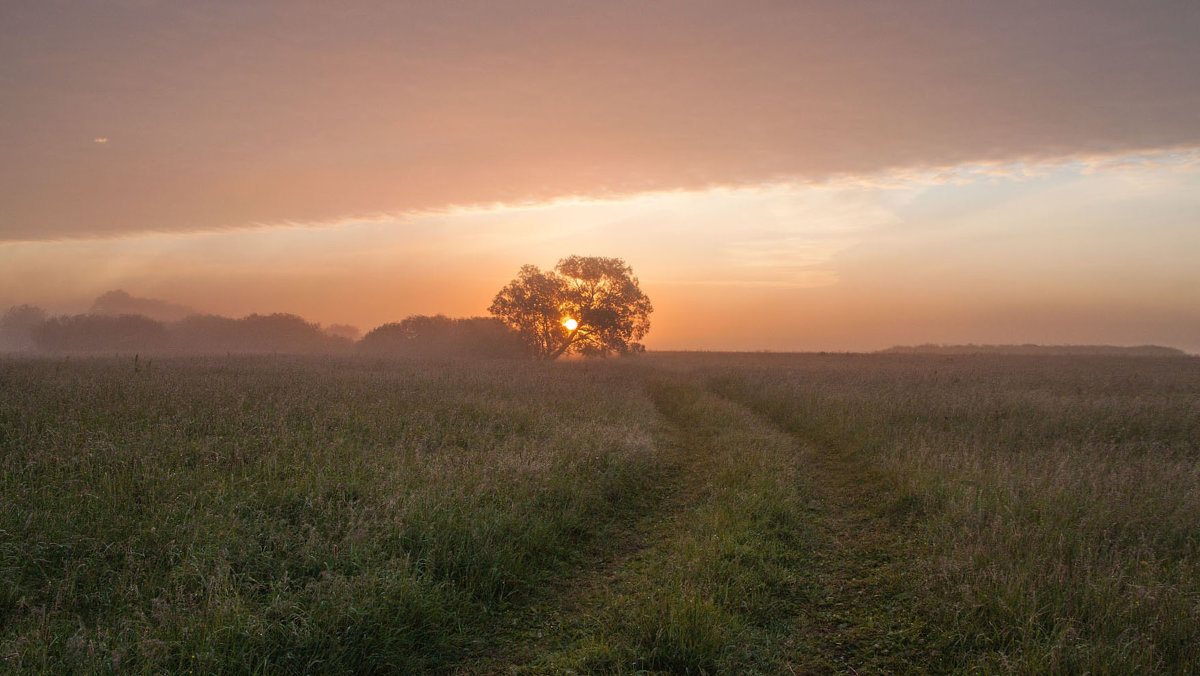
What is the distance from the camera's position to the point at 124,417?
31.2ft

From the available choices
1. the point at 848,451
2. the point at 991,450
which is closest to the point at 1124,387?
the point at 991,450

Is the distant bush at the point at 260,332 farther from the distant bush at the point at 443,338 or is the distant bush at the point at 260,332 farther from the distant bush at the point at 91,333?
the distant bush at the point at 443,338

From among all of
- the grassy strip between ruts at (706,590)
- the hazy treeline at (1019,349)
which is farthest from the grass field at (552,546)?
the hazy treeline at (1019,349)

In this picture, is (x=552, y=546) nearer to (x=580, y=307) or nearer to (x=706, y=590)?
(x=706, y=590)

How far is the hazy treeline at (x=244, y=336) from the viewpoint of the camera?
168 feet

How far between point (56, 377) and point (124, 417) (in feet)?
22.1

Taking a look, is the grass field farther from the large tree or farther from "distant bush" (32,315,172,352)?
"distant bush" (32,315,172,352)

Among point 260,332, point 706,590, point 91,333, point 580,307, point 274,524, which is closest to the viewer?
point 706,590

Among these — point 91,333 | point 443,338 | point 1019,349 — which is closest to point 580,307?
point 443,338

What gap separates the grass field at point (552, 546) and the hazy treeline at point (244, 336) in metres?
36.4

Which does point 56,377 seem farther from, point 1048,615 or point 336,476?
point 1048,615

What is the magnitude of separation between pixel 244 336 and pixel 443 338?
30.6m

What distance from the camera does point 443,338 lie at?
54688 mm

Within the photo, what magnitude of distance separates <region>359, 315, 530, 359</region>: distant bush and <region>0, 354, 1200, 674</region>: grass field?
1431 inches
